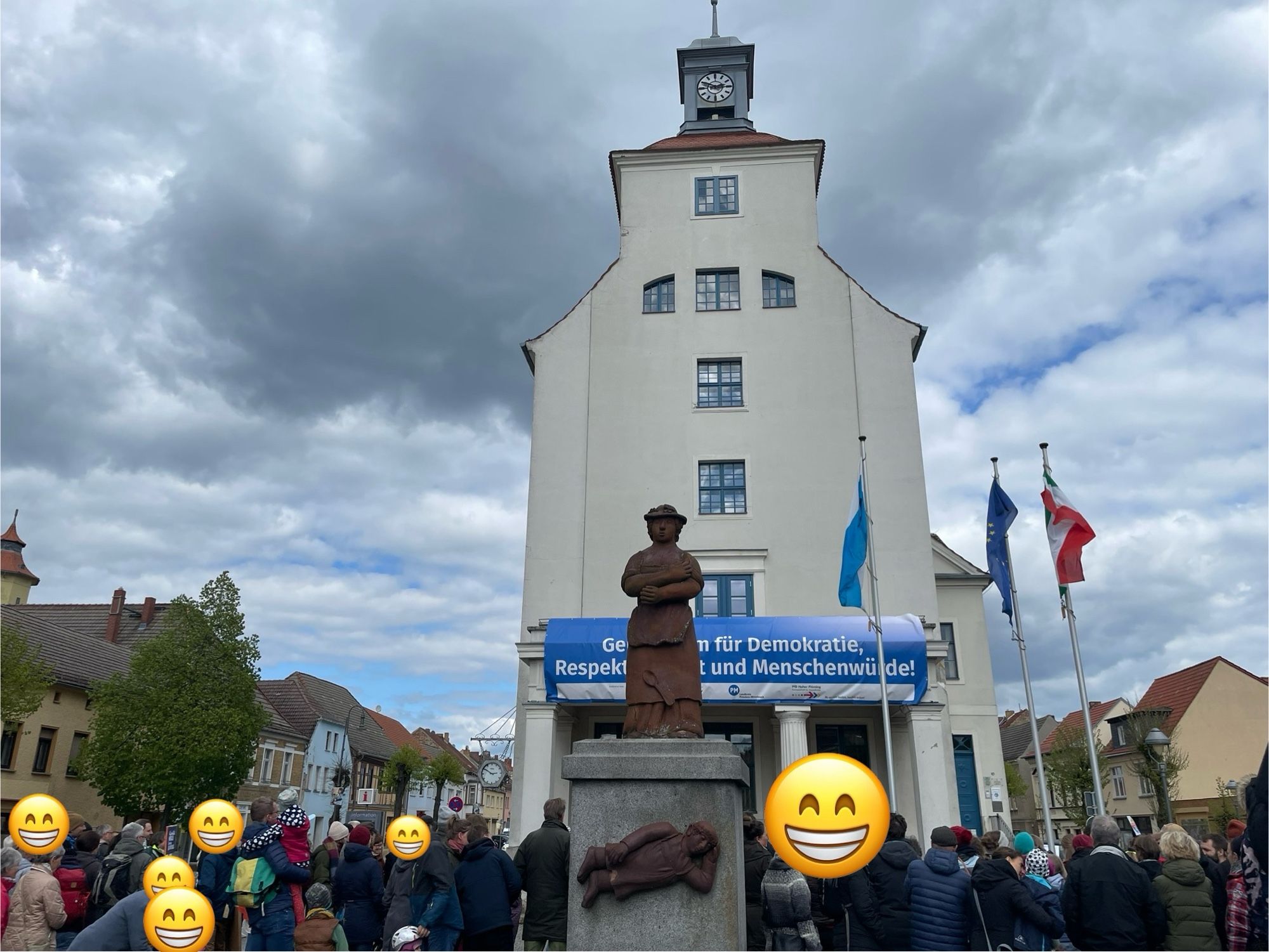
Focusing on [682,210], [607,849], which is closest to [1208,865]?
[607,849]

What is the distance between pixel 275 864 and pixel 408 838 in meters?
1.23

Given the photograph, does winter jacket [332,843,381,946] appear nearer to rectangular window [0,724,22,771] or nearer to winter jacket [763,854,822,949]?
winter jacket [763,854,822,949]

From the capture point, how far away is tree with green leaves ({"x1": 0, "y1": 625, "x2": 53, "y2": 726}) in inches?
1089

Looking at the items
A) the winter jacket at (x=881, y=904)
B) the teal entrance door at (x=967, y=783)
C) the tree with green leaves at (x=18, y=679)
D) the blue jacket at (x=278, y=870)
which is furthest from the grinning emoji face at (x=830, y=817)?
the tree with green leaves at (x=18, y=679)

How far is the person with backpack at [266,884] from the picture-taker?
8.58m

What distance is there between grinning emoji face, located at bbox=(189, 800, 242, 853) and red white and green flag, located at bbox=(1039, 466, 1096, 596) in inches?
513

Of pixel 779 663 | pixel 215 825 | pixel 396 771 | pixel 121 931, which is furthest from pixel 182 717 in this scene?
pixel 121 931

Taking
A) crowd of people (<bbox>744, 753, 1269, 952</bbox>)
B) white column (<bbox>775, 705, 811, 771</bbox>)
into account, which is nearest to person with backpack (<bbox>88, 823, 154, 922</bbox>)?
crowd of people (<bbox>744, 753, 1269, 952</bbox>)

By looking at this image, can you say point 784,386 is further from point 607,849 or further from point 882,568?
point 607,849

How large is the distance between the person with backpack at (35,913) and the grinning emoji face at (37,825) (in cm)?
53

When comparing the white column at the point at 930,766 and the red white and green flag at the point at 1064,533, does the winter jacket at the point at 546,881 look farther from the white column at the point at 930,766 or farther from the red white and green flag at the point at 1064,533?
the white column at the point at 930,766

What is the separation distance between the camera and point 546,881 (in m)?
8.78

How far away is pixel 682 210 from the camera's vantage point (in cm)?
2656

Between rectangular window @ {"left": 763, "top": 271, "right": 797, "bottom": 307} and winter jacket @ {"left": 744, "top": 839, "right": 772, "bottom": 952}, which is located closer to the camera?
winter jacket @ {"left": 744, "top": 839, "right": 772, "bottom": 952}
